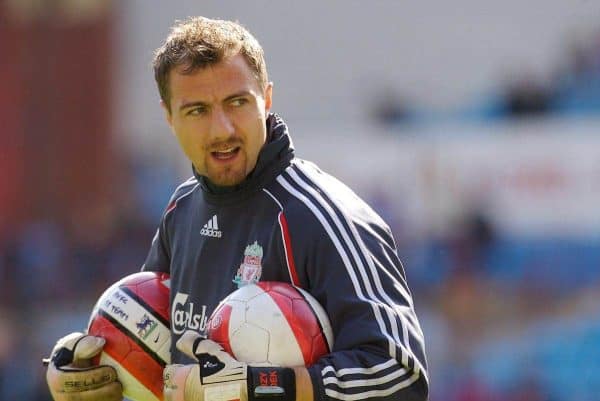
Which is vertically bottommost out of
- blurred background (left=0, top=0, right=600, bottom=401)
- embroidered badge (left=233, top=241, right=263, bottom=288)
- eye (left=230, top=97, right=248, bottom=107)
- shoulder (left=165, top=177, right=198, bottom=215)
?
blurred background (left=0, top=0, right=600, bottom=401)

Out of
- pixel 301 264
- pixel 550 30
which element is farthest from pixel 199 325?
pixel 550 30

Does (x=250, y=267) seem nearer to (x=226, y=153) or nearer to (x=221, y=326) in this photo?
(x=221, y=326)

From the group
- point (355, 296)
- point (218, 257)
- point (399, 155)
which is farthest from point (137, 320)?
point (399, 155)

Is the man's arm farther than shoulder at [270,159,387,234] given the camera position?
No

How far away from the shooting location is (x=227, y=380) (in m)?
3.54

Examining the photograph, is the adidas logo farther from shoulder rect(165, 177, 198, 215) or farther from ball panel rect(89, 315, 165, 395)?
ball panel rect(89, 315, 165, 395)

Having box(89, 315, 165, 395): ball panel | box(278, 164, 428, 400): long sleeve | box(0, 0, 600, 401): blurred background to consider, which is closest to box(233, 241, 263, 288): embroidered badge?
box(278, 164, 428, 400): long sleeve

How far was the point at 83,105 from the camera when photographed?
15711 millimetres

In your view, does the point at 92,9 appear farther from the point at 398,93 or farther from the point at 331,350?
the point at 331,350

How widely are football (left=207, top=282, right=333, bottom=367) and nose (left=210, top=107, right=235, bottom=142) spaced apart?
19.9 inches

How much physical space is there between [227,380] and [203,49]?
1.02m

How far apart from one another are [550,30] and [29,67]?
254 inches

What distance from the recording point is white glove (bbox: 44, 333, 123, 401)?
4.09 meters

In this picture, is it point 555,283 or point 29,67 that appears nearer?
point 555,283
